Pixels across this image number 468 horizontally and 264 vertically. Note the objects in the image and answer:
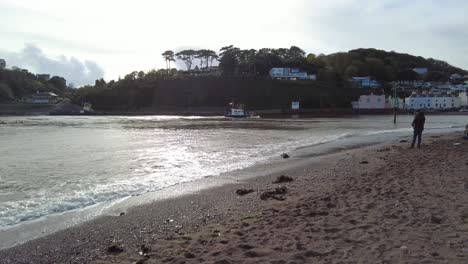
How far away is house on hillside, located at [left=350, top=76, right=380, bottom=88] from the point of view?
179875 millimetres

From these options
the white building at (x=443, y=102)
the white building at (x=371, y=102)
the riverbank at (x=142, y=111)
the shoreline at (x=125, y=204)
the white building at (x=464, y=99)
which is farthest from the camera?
the white building at (x=464, y=99)

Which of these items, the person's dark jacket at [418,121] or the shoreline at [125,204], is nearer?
Answer: the shoreline at [125,204]

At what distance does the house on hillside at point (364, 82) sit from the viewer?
590ft

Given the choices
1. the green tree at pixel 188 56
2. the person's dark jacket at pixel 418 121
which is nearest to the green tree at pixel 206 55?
the green tree at pixel 188 56

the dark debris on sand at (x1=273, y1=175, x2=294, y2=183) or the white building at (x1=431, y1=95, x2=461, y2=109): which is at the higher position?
the white building at (x1=431, y1=95, x2=461, y2=109)

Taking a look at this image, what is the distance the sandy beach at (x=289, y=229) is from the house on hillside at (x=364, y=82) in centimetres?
17610

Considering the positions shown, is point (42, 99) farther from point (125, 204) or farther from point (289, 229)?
point (289, 229)

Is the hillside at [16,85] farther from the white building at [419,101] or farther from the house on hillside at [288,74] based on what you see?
the white building at [419,101]

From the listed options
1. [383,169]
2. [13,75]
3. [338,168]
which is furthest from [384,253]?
[13,75]

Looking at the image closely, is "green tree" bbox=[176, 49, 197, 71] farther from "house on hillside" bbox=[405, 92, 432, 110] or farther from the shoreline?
the shoreline

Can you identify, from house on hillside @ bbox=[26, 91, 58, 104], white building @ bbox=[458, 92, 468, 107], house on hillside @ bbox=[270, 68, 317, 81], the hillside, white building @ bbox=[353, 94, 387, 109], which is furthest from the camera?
house on hillside @ bbox=[270, 68, 317, 81]

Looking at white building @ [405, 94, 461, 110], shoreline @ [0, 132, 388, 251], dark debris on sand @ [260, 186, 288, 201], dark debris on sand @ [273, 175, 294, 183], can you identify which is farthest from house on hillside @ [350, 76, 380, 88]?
dark debris on sand @ [260, 186, 288, 201]

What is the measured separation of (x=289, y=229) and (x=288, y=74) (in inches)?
6686

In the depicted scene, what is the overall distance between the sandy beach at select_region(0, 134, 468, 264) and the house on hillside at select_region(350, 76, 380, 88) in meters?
176
